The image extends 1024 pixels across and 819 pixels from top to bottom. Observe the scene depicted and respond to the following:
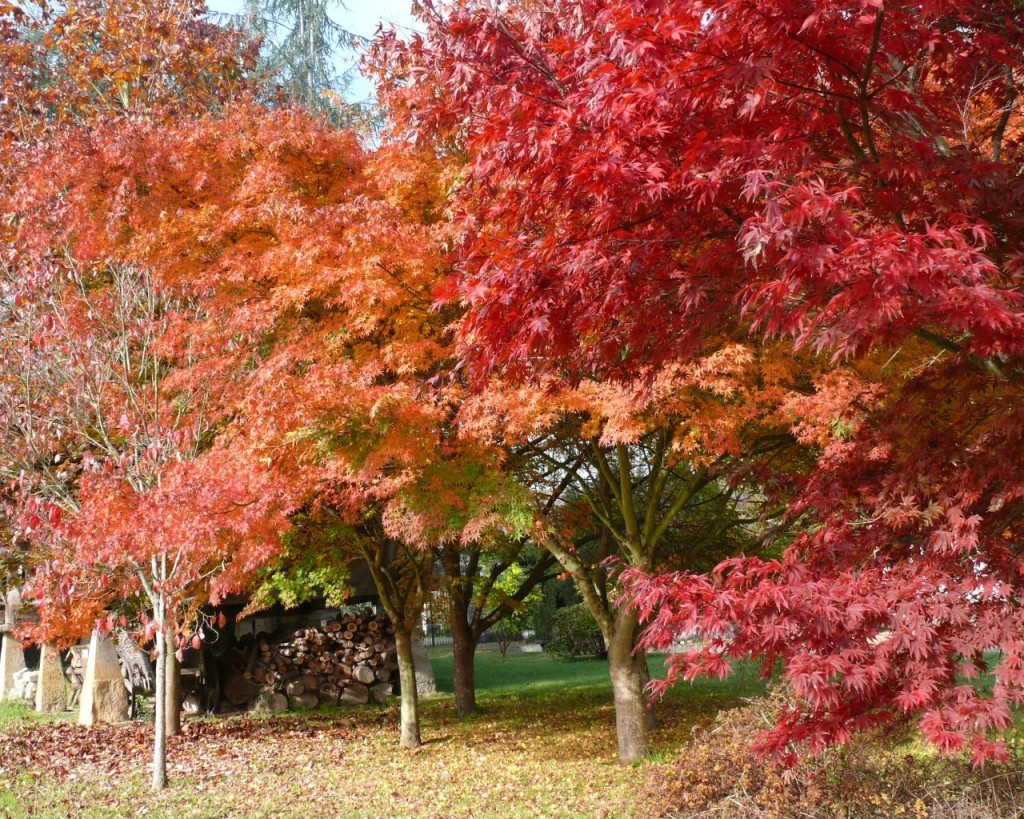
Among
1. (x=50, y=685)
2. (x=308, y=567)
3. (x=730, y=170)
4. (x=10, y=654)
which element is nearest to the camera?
(x=730, y=170)

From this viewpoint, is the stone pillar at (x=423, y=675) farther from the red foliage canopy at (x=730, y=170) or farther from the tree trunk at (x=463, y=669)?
the red foliage canopy at (x=730, y=170)

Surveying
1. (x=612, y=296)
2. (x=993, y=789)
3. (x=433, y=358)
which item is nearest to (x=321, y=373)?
(x=433, y=358)

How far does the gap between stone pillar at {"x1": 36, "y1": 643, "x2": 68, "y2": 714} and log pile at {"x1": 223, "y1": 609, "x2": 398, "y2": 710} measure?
8.71ft

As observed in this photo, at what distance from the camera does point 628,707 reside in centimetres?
1066

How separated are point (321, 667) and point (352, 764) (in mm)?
5407

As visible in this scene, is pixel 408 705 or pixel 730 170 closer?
pixel 730 170

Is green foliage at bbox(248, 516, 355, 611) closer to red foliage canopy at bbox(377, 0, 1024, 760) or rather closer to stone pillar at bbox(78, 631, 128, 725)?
stone pillar at bbox(78, 631, 128, 725)

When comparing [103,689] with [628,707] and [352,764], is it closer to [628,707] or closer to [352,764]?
[352,764]

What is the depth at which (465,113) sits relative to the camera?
15.2ft

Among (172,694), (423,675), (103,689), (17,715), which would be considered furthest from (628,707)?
(17,715)

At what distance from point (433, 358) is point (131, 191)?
5.02 metres

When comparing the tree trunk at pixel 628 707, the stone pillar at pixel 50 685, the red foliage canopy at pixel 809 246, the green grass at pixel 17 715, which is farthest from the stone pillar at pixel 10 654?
the red foliage canopy at pixel 809 246

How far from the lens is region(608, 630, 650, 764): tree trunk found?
34.4 feet

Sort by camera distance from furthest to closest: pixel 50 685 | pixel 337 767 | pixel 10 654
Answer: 1. pixel 10 654
2. pixel 50 685
3. pixel 337 767
